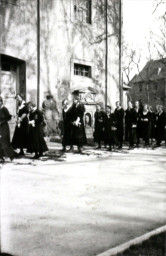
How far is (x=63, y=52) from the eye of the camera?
1581 cm

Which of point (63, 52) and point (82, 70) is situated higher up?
point (63, 52)

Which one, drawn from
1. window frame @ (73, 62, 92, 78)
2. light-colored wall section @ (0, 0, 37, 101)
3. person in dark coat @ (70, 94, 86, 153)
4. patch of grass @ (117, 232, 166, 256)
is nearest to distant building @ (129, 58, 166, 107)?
person in dark coat @ (70, 94, 86, 153)

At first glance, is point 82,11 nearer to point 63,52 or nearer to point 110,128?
point 63,52

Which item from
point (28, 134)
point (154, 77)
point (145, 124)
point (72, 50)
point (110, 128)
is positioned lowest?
point (28, 134)

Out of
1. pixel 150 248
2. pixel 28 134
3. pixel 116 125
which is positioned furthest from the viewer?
pixel 116 125

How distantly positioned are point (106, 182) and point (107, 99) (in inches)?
482

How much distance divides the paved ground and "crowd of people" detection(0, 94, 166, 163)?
1.56 metres

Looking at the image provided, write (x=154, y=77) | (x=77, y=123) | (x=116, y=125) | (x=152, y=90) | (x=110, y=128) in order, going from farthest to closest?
(x=152, y=90) → (x=116, y=125) → (x=110, y=128) → (x=77, y=123) → (x=154, y=77)

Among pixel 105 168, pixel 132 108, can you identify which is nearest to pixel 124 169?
pixel 105 168

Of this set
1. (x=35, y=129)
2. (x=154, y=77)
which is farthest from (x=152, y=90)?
(x=154, y=77)

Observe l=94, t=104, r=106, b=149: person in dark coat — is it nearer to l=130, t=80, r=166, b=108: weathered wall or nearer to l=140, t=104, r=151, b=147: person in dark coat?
l=140, t=104, r=151, b=147: person in dark coat

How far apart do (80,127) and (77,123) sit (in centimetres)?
27

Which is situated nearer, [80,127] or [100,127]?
[80,127]

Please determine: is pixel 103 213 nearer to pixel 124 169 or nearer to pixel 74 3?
pixel 124 169
